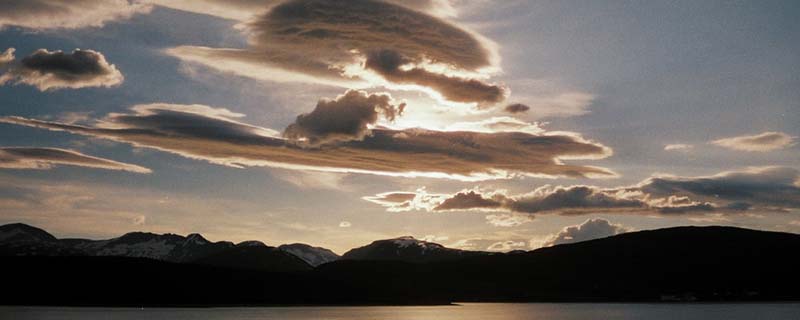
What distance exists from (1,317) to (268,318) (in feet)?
218

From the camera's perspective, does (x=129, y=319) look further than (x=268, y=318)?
No

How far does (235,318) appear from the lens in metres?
194

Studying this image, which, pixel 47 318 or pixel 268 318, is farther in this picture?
pixel 268 318

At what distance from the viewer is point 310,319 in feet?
646

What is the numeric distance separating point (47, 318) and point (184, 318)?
32.5 metres

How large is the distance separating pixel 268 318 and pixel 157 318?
95.4 feet

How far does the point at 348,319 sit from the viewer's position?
655 ft

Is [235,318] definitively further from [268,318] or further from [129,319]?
[129,319]

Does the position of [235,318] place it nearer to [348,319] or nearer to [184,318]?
[184,318]

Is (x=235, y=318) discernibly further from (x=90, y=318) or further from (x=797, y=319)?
(x=797, y=319)

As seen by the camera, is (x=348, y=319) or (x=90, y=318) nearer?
(x=90, y=318)

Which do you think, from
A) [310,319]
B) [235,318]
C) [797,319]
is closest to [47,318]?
[235,318]

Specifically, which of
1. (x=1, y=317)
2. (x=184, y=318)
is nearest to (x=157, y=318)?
(x=184, y=318)

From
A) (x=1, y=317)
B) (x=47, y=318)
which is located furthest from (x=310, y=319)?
(x=1, y=317)
